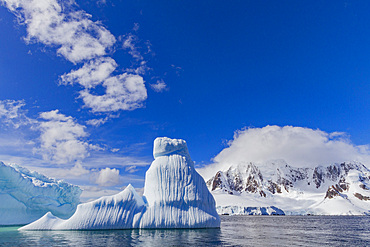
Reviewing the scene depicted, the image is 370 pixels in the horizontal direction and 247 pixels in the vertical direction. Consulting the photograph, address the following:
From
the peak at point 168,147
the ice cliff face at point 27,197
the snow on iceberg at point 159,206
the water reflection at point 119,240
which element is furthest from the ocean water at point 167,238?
the ice cliff face at point 27,197

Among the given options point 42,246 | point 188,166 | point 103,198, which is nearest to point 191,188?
point 188,166

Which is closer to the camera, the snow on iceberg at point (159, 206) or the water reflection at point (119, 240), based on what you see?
→ the water reflection at point (119, 240)

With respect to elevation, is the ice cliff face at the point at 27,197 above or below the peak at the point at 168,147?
below

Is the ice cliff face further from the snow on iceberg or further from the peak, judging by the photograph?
the peak

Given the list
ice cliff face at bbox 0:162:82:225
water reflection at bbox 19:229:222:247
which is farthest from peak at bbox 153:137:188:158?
ice cliff face at bbox 0:162:82:225

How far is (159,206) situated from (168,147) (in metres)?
6.98

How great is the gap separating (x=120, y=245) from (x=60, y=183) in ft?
125

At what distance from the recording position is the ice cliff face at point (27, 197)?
40094mm

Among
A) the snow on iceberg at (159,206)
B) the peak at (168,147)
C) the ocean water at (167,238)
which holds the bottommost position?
the ocean water at (167,238)

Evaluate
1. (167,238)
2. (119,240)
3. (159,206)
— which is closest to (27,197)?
(159,206)

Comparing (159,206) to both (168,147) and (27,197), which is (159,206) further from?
(27,197)

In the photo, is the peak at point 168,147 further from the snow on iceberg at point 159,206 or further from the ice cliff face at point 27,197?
the ice cliff face at point 27,197

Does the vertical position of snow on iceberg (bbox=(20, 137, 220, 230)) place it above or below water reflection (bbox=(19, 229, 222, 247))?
above

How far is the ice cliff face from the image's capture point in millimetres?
40094
